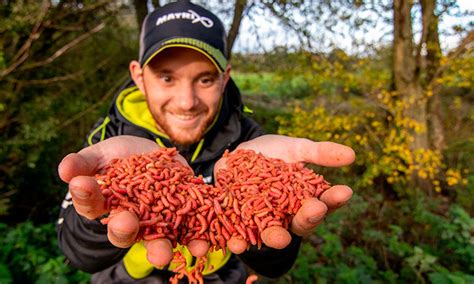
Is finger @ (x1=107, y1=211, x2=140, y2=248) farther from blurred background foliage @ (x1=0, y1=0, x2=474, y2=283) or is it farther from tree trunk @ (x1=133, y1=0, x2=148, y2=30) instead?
tree trunk @ (x1=133, y1=0, x2=148, y2=30)

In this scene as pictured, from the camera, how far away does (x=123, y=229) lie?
4.71 ft

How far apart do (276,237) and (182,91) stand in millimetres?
1495

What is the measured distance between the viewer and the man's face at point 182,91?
2791mm

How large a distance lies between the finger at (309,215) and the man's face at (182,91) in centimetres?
130

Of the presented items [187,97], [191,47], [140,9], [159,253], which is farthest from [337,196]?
[140,9]

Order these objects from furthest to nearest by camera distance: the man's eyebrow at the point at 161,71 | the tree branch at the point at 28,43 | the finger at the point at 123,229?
the tree branch at the point at 28,43 → the man's eyebrow at the point at 161,71 → the finger at the point at 123,229

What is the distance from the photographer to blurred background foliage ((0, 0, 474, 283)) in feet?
14.6

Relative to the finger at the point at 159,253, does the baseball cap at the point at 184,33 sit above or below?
above

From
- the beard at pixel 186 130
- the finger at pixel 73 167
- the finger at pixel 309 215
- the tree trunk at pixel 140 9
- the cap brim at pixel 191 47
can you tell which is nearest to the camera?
the finger at pixel 73 167

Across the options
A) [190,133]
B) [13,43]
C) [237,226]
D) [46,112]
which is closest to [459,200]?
[190,133]

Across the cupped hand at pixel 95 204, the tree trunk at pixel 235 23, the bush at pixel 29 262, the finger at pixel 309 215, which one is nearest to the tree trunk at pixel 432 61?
the tree trunk at pixel 235 23

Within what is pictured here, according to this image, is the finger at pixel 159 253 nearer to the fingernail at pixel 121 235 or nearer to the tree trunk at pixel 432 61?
the fingernail at pixel 121 235

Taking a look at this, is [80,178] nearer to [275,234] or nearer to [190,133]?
[275,234]

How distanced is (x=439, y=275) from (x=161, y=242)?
3.03 m
